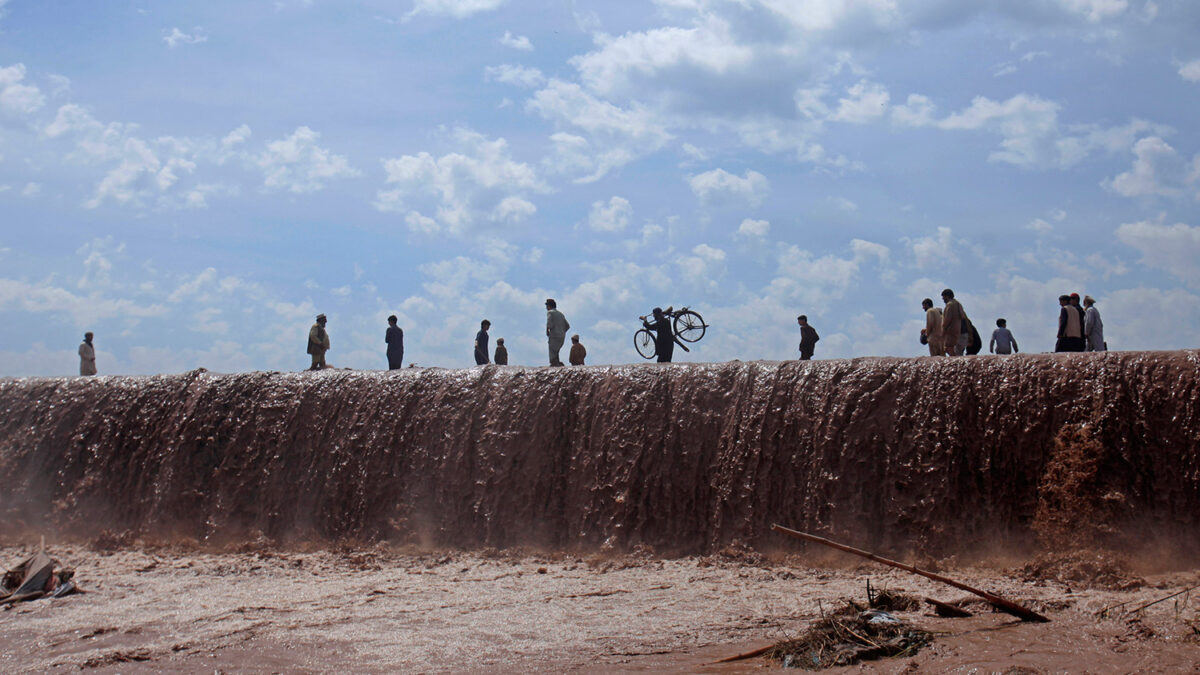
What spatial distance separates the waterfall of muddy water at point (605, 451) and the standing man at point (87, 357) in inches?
38.6

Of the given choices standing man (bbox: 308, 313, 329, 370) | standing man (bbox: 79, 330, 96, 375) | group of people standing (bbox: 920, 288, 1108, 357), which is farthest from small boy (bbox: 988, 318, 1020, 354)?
standing man (bbox: 79, 330, 96, 375)

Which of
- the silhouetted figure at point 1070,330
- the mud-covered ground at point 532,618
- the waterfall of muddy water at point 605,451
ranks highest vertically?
the silhouetted figure at point 1070,330

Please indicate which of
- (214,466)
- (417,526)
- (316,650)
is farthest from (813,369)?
(214,466)

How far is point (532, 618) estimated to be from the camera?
31.6 ft

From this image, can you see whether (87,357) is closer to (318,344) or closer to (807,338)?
(318,344)

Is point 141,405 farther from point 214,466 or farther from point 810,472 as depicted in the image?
point 810,472

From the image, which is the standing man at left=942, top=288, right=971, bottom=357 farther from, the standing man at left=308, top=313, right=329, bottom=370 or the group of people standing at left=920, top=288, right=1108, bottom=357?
the standing man at left=308, top=313, right=329, bottom=370

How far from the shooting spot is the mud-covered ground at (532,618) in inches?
313

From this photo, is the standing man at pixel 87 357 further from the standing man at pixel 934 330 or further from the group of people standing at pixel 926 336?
the standing man at pixel 934 330

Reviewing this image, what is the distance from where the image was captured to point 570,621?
9.45m

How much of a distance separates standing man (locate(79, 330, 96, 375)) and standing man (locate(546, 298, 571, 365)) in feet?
27.0

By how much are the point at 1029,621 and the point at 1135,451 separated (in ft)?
8.66

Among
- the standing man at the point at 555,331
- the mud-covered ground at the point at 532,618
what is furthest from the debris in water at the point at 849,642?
the standing man at the point at 555,331

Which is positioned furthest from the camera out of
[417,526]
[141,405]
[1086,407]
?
[141,405]
